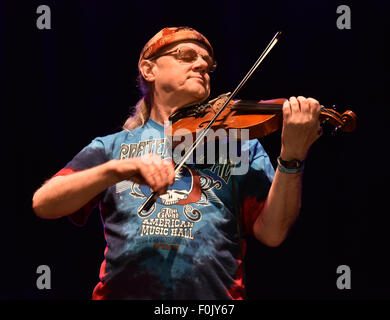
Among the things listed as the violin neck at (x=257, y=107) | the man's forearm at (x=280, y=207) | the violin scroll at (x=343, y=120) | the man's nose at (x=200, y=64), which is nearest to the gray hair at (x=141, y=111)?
the man's nose at (x=200, y=64)

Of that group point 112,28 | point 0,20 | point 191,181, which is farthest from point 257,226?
point 0,20

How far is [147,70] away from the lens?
6.57ft

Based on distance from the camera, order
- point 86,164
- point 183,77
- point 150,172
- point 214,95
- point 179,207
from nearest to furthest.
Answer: point 150,172
point 179,207
point 86,164
point 183,77
point 214,95

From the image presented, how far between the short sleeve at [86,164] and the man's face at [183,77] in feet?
1.02

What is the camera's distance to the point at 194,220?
1.58m

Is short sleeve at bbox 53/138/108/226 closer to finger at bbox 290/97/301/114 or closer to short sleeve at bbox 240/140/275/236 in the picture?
short sleeve at bbox 240/140/275/236

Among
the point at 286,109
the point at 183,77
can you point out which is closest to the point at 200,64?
the point at 183,77

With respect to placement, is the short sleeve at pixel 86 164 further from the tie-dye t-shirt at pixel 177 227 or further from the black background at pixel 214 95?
the black background at pixel 214 95

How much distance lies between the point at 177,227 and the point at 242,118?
389mm

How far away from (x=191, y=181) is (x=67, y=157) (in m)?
0.98

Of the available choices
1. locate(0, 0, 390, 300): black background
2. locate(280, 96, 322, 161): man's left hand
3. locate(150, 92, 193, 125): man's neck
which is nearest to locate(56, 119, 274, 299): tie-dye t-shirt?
locate(150, 92, 193, 125): man's neck

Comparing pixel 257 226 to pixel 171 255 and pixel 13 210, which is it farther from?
pixel 13 210

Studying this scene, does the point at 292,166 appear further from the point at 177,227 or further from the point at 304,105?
the point at 177,227

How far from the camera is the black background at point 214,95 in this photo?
2.25 meters
